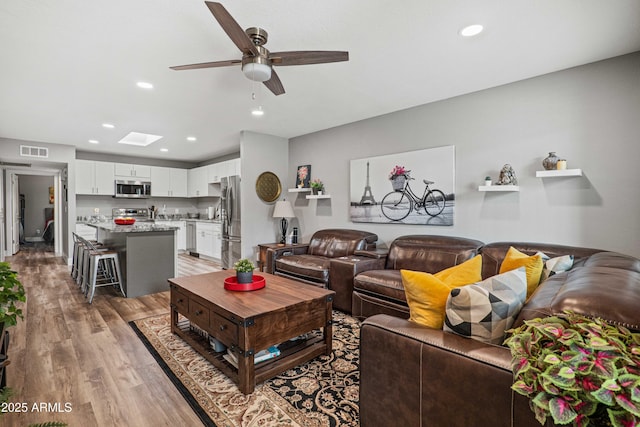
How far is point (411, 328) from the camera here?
50.5 inches

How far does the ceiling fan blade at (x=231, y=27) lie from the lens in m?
1.58

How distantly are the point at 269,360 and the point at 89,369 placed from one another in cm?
138

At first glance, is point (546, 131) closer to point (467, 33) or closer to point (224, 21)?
point (467, 33)

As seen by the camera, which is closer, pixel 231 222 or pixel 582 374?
pixel 582 374

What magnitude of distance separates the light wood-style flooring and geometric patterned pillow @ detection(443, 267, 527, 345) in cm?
156

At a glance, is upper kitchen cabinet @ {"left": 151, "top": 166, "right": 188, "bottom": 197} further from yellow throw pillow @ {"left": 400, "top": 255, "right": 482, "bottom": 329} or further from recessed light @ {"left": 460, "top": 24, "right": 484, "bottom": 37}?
yellow throw pillow @ {"left": 400, "top": 255, "right": 482, "bottom": 329}

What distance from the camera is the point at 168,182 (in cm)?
789

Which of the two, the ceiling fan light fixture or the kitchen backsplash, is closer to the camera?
the ceiling fan light fixture

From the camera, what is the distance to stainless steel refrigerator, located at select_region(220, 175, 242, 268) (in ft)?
17.5

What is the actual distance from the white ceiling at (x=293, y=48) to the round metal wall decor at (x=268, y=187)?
4.57 feet

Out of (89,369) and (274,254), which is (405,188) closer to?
(274,254)

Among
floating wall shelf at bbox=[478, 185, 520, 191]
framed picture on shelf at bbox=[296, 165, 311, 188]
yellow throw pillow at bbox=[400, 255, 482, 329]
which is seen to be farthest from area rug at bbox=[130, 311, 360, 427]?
framed picture on shelf at bbox=[296, 165, 311, 188]

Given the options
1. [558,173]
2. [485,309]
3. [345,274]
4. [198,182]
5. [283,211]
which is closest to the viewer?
[485,309]

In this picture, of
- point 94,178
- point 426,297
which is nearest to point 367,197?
point 426,297
